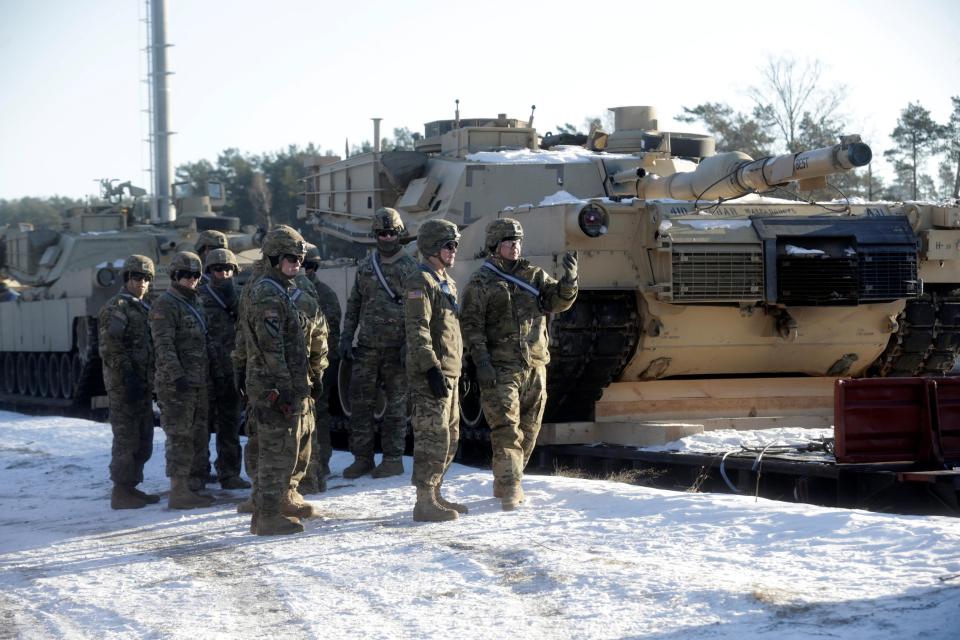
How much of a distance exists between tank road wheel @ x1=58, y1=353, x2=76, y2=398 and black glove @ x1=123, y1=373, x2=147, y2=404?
11.9m

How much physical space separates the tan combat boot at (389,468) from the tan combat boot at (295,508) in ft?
6.07

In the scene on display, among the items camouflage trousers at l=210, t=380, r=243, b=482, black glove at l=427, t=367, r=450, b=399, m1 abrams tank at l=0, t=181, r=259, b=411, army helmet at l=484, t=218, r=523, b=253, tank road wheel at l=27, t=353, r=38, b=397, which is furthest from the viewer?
tank road wheel at l=27, t=353, r=38, b=397

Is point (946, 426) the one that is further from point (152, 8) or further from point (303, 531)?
point (152, 8)

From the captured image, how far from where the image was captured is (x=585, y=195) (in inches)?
555

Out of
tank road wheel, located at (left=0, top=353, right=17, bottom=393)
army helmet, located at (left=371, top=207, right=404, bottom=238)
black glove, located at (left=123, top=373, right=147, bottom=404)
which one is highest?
army helmet, located at (left=371, top=207, right=404, bottom=238)

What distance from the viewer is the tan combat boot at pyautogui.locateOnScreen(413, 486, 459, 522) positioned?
8289 mm

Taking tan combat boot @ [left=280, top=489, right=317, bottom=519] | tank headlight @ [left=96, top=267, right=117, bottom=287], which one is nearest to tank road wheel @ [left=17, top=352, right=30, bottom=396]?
tank headlight @ [left=96, top=267, right=117, bottom=287]

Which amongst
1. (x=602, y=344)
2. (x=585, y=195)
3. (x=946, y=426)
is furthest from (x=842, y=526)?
(x=585, y=195)

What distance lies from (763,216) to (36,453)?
23.5 feet

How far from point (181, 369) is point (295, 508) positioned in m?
1.60

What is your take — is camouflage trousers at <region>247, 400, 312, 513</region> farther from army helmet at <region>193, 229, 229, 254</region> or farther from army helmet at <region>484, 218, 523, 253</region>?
army helmet at <region>193, 229, 229, 254</region>

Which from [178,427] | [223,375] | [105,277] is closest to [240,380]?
[178,427]

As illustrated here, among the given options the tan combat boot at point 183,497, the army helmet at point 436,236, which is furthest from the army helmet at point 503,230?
the tan combat boot at point 183,497

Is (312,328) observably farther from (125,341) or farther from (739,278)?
(739,278)
